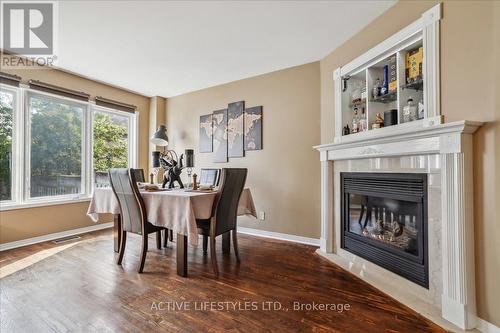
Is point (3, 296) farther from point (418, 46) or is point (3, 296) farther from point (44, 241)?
point (418, 46)

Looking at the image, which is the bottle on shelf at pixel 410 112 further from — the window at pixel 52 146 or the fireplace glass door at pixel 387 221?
the window at pixel 52 146

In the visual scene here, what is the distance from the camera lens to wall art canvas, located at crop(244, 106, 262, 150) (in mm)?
3822

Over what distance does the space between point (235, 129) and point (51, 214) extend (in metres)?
2.95

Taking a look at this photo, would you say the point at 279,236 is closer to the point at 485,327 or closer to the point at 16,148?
the point at 485,327

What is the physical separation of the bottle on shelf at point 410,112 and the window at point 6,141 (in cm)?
455

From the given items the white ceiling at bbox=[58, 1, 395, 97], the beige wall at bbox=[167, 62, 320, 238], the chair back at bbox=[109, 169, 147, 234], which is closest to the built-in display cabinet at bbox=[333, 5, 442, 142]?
the white ceiling at bbox=[58, 1, 395, 97]

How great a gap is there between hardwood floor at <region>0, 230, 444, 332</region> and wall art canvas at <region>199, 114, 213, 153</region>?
6.72ft

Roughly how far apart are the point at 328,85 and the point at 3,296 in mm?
3756

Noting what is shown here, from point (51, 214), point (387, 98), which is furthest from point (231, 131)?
point (51, 214)

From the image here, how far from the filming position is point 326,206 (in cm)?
295

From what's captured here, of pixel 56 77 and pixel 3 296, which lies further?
pixel 56 77

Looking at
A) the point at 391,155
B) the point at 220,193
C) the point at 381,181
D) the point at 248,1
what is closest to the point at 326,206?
the point at 381,181

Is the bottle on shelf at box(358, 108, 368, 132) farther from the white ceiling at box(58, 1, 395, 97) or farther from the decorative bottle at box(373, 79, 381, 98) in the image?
the white ceiling at box(58, 1, 395, 97)

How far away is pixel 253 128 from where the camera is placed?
3889mm
